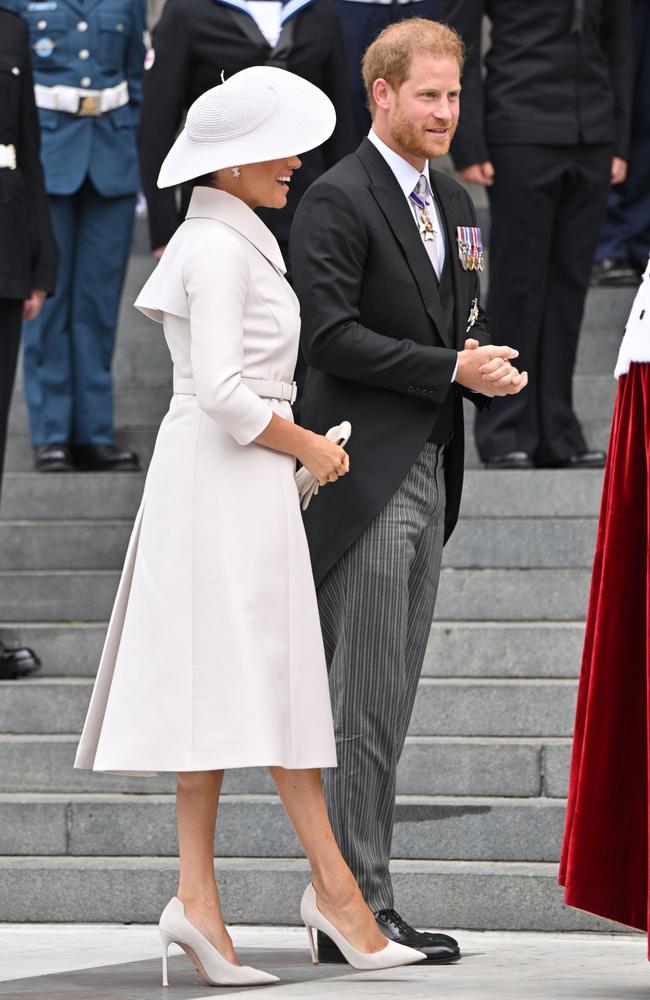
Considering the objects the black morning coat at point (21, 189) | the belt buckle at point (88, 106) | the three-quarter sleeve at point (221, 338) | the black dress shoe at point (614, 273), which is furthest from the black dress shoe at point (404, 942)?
the black dress shoe at point (614, 273)

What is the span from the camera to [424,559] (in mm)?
4258

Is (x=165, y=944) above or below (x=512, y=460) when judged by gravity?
below

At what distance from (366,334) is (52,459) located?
3.08 m

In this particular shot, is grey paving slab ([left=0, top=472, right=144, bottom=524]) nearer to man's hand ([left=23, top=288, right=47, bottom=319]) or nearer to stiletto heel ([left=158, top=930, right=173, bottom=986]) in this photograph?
man's hand ([left=23, top=288, right=47, bottom=319])

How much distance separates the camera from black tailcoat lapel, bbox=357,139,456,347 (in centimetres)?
418

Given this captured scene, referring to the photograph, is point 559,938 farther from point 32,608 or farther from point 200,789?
point 32,608

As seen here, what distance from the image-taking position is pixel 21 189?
5.89 m

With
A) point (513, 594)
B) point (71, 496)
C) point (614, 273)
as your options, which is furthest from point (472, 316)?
point (614, 273)

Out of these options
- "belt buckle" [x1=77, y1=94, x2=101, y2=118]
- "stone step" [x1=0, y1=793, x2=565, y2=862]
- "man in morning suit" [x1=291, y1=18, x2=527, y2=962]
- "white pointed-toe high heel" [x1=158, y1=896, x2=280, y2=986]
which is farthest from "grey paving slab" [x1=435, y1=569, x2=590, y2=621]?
"belt buckle" [x1=77, y1=94, x2=101, y2=118]

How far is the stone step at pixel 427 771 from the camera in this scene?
503 centimetres

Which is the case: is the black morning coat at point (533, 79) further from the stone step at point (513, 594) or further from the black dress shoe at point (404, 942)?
the black dress shoe at point (404, 942)

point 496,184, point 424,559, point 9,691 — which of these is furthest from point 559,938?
point 496,184

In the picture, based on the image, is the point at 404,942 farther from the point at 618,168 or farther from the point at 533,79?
the point at 618,168

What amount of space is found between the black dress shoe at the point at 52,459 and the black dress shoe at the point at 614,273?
2450 millimetres
